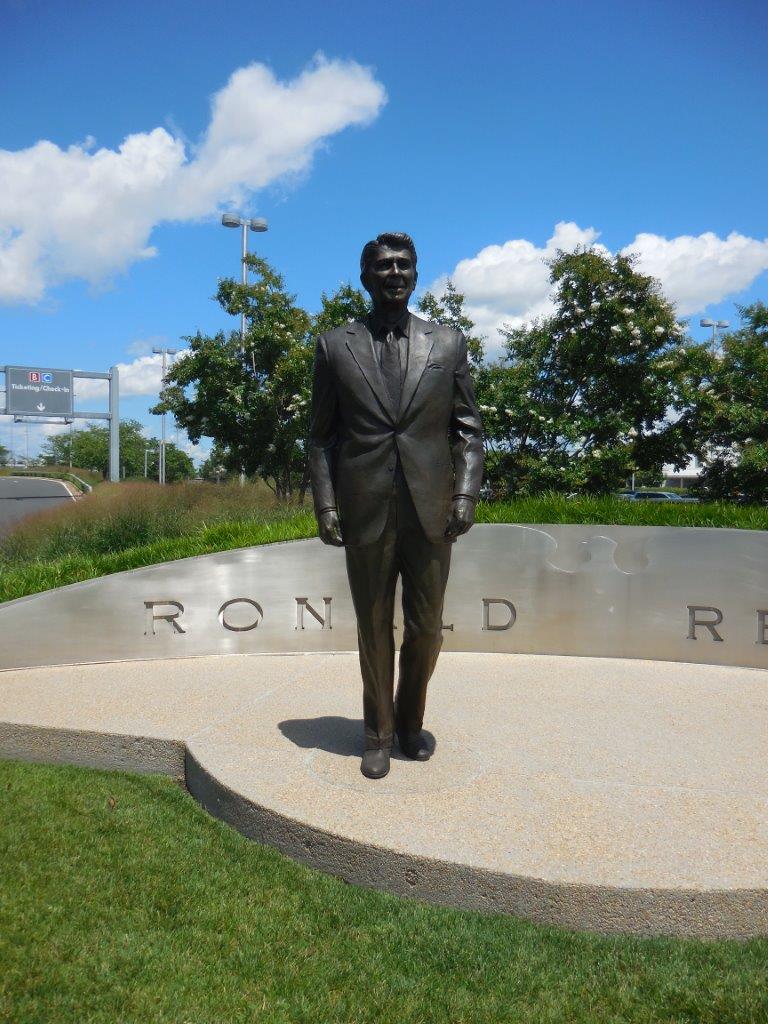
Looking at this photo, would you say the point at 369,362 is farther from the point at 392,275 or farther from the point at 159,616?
the point at 159,616

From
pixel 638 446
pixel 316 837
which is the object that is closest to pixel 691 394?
pixel 638 446

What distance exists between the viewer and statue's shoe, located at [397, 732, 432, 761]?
380cm

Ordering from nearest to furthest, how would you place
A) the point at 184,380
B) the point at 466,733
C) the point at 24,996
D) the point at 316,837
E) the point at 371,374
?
the point at 24,996, the point at 316,837, the point at 371,374, the point at 466,733, the point at 184,380

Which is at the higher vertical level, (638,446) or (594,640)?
(638,446)

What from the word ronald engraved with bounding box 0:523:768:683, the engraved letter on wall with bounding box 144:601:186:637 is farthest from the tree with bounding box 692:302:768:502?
the engraved letter on wall with bounding box 144:601:186:637

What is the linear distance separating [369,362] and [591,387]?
7.99 metres

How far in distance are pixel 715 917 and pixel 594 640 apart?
417cm

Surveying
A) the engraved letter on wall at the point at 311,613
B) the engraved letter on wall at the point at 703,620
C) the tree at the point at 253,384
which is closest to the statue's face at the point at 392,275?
the engraved letter on wall at the point at 311,613

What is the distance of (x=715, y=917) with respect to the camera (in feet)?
8.45

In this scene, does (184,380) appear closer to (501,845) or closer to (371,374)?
(371,374)

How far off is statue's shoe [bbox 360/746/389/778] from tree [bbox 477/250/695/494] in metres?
6.71

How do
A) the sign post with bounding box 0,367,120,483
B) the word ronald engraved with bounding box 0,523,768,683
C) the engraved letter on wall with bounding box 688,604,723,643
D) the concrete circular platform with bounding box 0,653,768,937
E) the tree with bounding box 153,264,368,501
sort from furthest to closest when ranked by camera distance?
the sign post with bounding box 0,367,120,483, the tree with bounding box 153,264,368,501, the engraved letter on wall with bounding box 688,604,723,643, the word ronald engraved with bounding box 0,523,768,683, the concrete circular platform with bounding box 0,653,768,937

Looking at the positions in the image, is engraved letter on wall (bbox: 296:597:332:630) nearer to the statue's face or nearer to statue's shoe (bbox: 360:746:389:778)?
statue's shoe (bbox: 360:746:389:778)

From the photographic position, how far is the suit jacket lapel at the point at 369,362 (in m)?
3.39
